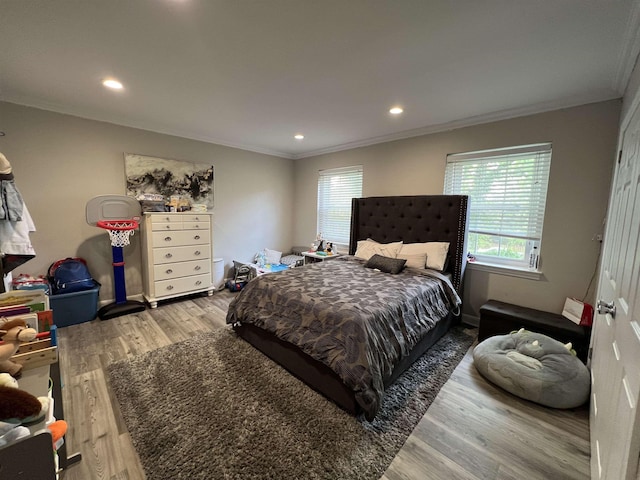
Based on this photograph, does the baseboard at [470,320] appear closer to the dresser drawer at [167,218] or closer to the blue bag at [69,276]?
the dresser drawer at [167,218]

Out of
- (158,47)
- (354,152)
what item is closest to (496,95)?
(354,152)

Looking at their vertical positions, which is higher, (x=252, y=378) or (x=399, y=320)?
(x=399, y=320)

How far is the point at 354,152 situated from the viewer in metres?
4.15

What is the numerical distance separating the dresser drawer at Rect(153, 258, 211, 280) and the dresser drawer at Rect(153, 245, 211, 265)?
0.06 meters

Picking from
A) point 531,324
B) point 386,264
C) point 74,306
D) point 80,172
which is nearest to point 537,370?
point 531,324

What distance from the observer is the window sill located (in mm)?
2691

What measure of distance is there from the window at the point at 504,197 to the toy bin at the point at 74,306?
14.4 ft

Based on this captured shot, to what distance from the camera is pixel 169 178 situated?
362 centimetres

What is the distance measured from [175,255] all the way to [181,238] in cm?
24

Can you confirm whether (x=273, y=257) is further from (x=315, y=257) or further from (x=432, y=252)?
(x=432, y=252)

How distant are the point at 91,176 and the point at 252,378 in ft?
9.96

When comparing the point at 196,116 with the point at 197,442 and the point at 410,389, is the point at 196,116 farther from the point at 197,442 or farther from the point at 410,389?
the point at 410,389

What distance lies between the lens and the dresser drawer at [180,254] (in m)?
3.29

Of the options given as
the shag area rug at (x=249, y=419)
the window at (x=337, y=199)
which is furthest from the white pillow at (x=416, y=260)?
the window at (x=337, y=199)
